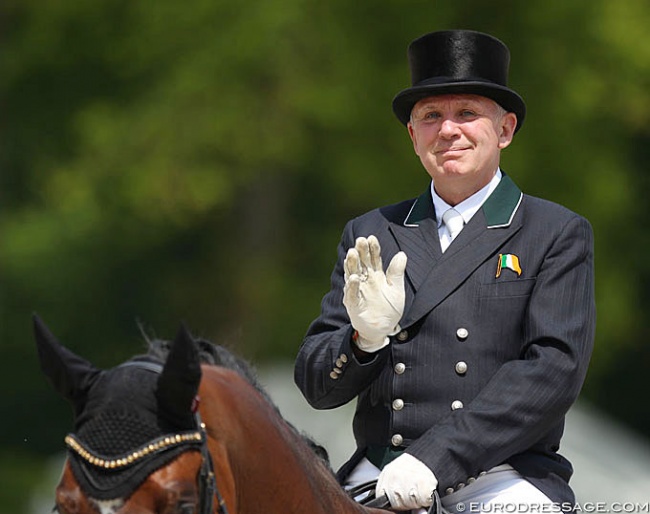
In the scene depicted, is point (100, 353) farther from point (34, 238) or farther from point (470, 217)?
point (470, 217)

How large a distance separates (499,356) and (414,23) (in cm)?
938

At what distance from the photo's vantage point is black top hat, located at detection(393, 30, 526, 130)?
14.4 ft

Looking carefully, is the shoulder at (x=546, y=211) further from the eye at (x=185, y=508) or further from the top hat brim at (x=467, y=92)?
the eye at (x=185, y=508)

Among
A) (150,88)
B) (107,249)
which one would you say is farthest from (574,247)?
(107,249)

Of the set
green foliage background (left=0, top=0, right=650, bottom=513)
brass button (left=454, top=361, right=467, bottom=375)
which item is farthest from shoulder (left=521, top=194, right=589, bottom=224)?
green foliage background (left=0, top=0, right=650, bottom=513)

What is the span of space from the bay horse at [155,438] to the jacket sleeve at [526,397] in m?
0.78

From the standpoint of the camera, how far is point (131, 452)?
3.10 meters

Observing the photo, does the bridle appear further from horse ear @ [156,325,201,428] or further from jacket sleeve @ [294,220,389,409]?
jacket sleeve @ [294,220,389,409]

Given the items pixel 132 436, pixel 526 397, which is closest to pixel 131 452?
pixel 132 436

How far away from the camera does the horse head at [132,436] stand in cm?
307

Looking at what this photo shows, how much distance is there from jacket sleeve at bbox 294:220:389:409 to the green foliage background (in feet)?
26.3

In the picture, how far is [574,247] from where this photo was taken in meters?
4.32

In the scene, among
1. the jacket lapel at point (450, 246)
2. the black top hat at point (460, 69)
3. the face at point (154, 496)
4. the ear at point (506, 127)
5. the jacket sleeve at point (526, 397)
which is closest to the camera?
the face at point (154, 496)

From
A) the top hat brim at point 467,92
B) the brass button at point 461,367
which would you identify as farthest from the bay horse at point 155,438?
the top hat brim at point 467,92
